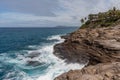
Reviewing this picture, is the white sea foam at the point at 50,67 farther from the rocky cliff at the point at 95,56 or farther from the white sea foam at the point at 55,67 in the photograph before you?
the rocky cliff at the point at 95,56

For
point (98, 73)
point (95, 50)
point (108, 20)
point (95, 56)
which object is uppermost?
point (108, 20)

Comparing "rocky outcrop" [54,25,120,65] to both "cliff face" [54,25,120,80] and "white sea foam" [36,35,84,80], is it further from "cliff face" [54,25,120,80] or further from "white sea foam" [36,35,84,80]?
"white sea foam" [36,35,84,80]

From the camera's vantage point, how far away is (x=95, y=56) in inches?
1705

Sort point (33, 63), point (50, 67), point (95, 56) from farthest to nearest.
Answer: point (33, 63), point (50, 67), point (95, 56)

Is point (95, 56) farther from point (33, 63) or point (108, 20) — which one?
point (108, 20)

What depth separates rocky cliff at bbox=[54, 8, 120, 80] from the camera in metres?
24.3

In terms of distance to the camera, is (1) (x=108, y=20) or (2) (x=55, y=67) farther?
(1) (x=108, y=20)

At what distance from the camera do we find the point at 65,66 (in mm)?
45219

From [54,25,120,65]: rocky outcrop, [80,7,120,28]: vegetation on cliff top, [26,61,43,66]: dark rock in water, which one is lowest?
[26,61,43,66]: dark rock in water

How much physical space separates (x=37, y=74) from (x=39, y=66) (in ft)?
21.0

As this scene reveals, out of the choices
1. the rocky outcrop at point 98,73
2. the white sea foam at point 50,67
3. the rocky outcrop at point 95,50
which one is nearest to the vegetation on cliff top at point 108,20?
the rocky outcrop at point 95,50

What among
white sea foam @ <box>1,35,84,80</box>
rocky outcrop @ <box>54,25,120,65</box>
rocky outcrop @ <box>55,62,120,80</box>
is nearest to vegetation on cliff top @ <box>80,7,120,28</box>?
→ rocky outcrop @ <box>54,25,120,65</box>

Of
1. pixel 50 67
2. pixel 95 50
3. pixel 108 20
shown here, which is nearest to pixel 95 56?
pixel 95 50

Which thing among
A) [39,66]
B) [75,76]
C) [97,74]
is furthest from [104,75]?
[39,66]
